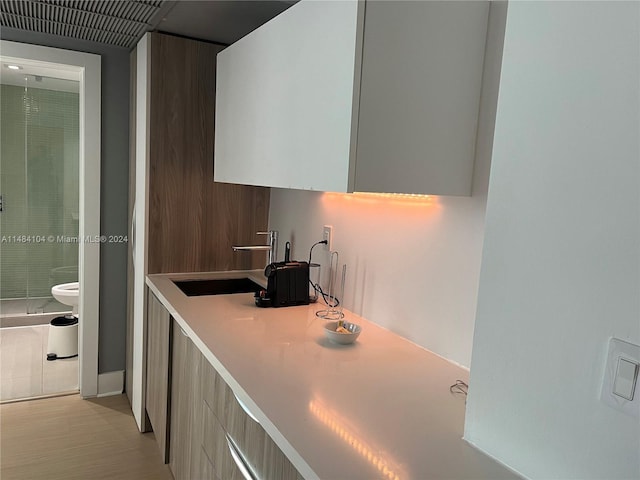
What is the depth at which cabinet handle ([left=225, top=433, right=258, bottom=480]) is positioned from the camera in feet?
4.60

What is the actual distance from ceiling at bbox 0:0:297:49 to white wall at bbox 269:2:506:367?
952 mm

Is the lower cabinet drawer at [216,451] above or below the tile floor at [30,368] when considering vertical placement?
above

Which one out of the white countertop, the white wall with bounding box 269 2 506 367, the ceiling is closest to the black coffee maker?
the white countertop

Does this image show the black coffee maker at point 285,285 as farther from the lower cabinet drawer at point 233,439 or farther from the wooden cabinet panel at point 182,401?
the lower cabinet drawer at point 233,439

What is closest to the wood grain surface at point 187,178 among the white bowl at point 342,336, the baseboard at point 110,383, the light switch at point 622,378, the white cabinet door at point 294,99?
the white cabinet door at point 294,99

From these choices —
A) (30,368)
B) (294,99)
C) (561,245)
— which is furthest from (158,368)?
(561,245)

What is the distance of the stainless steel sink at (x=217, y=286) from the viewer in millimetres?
2707

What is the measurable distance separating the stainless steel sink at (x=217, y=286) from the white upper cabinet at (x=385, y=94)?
126cm

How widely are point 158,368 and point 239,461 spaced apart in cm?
121

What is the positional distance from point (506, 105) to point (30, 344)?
424 cm

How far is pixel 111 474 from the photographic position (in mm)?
2502

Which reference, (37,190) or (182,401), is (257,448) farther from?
(37,190)

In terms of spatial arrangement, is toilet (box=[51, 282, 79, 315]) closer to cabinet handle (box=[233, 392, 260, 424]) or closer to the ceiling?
the ceiling

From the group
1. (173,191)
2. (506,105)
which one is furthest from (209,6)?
(506,105)
